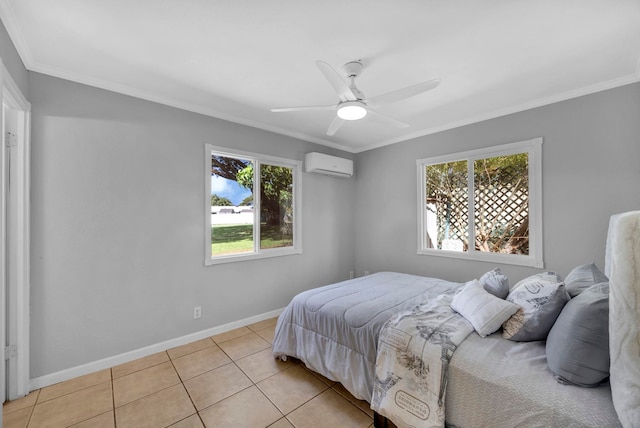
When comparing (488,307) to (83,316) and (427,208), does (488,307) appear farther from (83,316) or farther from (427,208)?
(83,316)

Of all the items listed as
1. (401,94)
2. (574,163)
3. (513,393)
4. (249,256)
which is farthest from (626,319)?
(249,256)

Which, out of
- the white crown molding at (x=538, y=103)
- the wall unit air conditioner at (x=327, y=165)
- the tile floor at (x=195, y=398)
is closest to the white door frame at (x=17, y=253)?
the tile floor at (x=195, y=398)

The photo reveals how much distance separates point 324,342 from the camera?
6.75 feet

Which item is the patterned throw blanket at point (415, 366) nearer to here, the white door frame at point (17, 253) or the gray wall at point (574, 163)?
the gray wall at point (574, 163)

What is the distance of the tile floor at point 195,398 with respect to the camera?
1.73 meters

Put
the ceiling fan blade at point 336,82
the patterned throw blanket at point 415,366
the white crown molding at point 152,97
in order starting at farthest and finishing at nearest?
the white crown molding at point 152,97 < the ceiling fan blade at point 336,82 < the patterned throw blanket at point 415,366

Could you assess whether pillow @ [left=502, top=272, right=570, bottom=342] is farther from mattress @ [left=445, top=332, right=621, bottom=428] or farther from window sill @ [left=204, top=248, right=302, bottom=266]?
window sill @ [left=204, top=248, right=302, bottom=266]

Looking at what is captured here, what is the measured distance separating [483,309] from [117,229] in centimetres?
291

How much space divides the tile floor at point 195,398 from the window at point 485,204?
2.31 meters

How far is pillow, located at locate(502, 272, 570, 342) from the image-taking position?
1.42m

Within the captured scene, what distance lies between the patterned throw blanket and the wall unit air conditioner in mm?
2498

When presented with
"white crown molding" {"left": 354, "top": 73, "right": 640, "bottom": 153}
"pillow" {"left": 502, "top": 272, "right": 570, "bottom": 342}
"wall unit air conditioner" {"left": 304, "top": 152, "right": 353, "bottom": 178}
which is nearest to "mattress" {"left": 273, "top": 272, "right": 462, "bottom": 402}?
"pillow" {"left": 502, "top": 272, "right": 570, "bottom": 342}

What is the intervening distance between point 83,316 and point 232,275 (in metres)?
1.31

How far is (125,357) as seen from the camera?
2.41 meters
